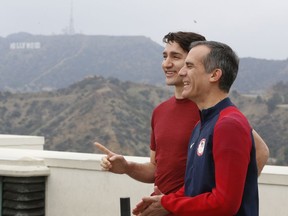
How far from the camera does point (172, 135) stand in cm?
284

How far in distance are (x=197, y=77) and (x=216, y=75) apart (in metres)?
0.08

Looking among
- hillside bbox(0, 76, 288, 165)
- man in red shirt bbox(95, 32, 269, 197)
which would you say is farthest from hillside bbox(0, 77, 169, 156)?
man in red shirt bbox(95, 32, 269, 197)

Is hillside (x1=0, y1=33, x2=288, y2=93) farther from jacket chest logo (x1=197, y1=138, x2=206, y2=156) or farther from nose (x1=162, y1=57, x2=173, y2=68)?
jacket chest logo (x1=197, y1=138, x2=206, y2=156)

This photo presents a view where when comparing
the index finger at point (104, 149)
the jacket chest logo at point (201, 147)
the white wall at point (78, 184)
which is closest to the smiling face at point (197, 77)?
the jacket chest logo at point (201, 147)

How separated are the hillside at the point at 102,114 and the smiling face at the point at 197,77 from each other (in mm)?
30108

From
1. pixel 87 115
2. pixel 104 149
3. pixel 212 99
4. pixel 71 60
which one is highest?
pixel 71 60

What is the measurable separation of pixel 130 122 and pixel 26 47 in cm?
5076

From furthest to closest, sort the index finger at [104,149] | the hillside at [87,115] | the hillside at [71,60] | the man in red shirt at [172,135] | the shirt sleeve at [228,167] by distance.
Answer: the hillside at [71,60]
the hillside at [87,115]
the index finger at [104,149]
the man in red shirt at [172,135]
the shirt sleeve at [228,167]

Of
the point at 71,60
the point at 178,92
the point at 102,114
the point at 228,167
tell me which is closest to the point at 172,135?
the point at 178,92

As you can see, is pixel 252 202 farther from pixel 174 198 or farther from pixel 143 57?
pixel 143 57

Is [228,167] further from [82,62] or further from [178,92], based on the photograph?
[82,62]

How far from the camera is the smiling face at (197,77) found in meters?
2.34

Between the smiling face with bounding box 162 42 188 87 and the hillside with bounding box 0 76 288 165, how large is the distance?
2954 cm

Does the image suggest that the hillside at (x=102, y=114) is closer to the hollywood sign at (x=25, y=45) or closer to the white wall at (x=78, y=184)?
the white wall at (x=78, y=184)
